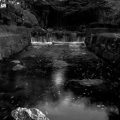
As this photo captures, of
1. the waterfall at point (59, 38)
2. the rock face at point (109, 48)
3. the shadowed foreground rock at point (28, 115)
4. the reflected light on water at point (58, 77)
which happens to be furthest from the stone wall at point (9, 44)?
the shadowed foreground rock at point (28, 115)

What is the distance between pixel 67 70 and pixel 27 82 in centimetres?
335

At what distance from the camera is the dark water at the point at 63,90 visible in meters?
6.62

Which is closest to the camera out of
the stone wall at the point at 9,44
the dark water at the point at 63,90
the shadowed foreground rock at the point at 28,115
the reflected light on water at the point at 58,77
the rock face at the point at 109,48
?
the shadowed foreground rock at the point at 28,115

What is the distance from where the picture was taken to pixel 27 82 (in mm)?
9594

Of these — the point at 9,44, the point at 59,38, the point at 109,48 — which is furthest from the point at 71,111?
the point at 59,38

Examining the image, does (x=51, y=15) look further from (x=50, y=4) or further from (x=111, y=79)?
(x=111, y=79)

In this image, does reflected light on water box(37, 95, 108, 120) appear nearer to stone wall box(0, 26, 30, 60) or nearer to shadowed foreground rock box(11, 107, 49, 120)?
shadowed foreground rock box(11, 107, 49, 120)

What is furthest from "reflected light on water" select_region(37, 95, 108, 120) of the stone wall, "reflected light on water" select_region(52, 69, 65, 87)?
the stone wall

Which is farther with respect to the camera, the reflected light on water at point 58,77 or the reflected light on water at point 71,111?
the reflected light on water at point 58,77

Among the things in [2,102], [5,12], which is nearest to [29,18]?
[5,12]

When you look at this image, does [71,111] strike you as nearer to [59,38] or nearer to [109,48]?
[109,48]

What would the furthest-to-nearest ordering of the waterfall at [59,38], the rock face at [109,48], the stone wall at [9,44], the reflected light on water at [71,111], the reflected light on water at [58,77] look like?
the waterfall at [59,38], the stone wall at [9,44], the rock face at [109,48], the reflected light on water at [58,77], the reflected light on water at [71,111]

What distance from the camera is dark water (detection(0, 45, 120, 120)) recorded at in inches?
261

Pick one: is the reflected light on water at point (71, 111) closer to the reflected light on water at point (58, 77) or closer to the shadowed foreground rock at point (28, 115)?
the shadowed foreground rock at point (28, 115)
